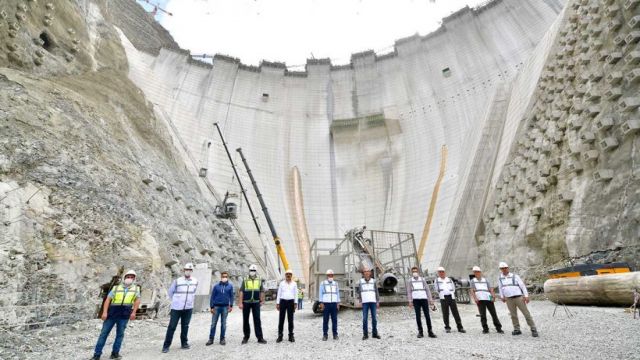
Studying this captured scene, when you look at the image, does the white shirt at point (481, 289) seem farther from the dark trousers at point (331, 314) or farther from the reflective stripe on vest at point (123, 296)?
the reflective stripe on vest at point (123, 296)

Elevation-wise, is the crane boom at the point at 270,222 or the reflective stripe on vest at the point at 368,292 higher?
the crane boom at the point at 270,222

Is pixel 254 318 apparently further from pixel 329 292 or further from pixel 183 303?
pixel 329 292

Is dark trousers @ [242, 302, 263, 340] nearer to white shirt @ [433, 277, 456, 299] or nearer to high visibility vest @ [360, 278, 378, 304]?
high visibility vest @ [360, 278, 378, 304]

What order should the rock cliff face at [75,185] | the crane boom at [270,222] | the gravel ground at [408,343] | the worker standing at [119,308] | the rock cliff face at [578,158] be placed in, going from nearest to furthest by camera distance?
the gravel ground at [408,343], the worker standing at [119,308], the rock cliff face at [75,185], the rock cliff face at [578,158], the crane boom at [270,222]

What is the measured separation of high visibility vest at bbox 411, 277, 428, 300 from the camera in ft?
19.1

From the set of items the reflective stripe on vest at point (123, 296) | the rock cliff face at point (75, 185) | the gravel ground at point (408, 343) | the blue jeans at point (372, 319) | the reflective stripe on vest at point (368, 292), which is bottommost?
the gravel ground at point (408, 343)

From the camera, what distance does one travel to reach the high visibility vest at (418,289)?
5.83 meters

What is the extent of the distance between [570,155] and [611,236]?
3.14 metres

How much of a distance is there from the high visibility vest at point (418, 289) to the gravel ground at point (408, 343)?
66 centimetres

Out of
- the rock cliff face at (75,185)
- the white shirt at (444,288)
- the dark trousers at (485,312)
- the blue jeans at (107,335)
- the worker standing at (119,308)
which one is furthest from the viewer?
the rock cliff face at (75,185)

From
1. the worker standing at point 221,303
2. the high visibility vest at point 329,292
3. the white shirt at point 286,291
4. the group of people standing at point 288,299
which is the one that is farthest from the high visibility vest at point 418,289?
the worker standing at point 221,303

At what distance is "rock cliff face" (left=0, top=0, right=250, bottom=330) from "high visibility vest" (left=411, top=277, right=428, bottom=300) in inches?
244

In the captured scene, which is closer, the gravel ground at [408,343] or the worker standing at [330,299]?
the gravel ground at [408,343]

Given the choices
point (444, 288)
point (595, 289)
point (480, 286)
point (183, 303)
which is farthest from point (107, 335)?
point (595, 289)
